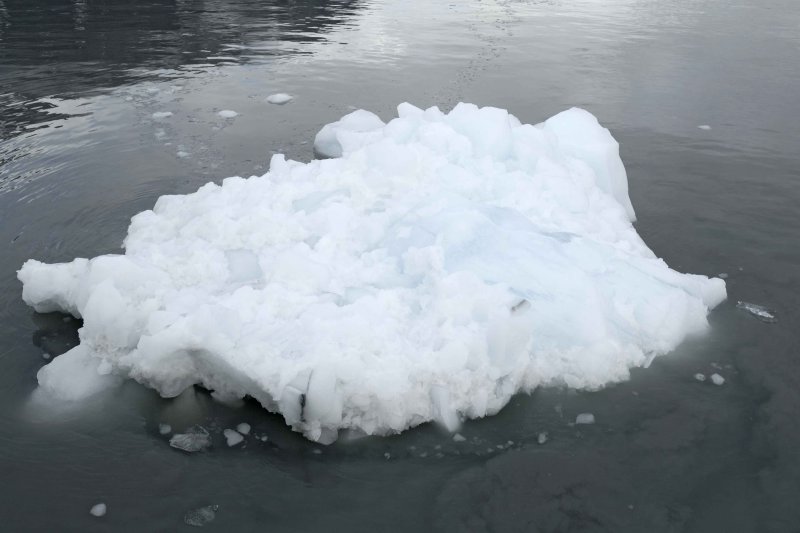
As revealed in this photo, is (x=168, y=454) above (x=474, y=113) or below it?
Answer: below

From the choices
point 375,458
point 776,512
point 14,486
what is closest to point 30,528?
point 14,486

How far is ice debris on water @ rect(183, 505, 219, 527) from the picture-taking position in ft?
14.4

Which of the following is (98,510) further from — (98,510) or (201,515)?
(201,515)

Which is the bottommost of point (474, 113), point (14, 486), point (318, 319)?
point (14, 486)

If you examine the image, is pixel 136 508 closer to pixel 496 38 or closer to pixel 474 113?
pixel 474 113

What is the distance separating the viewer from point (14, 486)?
4.66 meters

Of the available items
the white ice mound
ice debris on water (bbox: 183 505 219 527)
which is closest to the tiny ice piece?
ice debris on water (bbox: 183 505 219 527)

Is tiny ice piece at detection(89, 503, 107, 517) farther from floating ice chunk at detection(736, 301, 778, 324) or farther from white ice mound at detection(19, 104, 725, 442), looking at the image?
floating ice chunk at detection(736, 301, 778, 324)

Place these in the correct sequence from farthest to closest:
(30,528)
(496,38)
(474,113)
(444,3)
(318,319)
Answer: (444,3) → (496,38) → (474,113) → (318,319) → (30,528)

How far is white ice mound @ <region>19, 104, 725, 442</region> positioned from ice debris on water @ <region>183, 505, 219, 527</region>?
927mm

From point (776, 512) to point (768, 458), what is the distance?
528mm

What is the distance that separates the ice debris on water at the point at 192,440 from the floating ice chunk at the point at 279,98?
956cm

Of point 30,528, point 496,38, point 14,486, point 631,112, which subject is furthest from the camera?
point 496,38

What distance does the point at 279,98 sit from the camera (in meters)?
13.6
